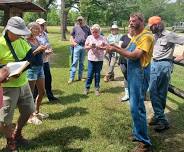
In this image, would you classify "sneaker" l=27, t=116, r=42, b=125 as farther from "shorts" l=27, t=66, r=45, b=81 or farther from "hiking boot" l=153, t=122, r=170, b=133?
"hiking boot" l=153, t=122, r=170, b=133

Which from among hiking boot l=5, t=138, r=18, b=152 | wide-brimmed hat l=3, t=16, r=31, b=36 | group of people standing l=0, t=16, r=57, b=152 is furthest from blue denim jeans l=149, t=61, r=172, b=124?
hiking boot l=5, t=138, r=18, b=152

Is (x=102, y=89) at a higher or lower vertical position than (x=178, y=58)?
lower

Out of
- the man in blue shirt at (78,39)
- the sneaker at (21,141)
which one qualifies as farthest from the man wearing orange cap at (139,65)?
the man in blue shirt at (78,39)

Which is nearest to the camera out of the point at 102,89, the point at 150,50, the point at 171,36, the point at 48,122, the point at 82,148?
the point at 150,50

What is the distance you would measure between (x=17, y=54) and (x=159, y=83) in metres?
2.62

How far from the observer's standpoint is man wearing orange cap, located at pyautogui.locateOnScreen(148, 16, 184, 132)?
6320 mm

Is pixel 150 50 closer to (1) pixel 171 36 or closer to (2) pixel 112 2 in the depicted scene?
(1) pixel 171 36

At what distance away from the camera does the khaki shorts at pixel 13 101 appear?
528cm

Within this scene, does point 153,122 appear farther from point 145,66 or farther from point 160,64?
point 145,66

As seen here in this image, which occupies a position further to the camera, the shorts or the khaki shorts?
the shorts

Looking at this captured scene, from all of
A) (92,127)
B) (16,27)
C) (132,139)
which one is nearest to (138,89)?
(132,139)

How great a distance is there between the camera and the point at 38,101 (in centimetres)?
721

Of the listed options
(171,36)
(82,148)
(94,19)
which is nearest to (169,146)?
(82,148)

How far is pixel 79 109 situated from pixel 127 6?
196 ft
